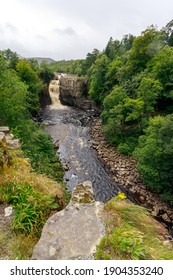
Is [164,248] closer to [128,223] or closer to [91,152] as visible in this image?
[128,223]

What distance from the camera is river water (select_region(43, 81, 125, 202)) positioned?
16.5 metres

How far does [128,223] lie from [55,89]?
46328mm

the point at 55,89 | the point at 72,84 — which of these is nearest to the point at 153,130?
the point at 72,84

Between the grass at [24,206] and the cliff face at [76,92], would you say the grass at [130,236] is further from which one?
the cliff face at [76,92]

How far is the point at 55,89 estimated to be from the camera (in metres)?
46.4

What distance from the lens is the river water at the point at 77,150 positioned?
16544 millimetres

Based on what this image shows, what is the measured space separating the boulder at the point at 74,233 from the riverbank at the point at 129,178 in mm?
11755

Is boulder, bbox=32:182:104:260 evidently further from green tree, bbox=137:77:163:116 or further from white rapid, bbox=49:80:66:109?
white rapid, bbox=49:80:66:109

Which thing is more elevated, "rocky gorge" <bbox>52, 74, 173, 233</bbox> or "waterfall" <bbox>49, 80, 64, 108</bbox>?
"waterfall" <bbox>49, 80, 64, 108</bbox>

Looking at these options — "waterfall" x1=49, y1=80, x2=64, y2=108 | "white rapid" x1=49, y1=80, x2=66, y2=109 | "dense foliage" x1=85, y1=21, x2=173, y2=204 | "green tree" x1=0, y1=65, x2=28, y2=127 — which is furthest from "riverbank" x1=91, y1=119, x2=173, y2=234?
"waterfall" x1=49, y1=80, x2=64, y2=108

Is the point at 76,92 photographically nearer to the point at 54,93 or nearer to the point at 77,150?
the point at 54,93

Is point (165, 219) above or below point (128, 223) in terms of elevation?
below

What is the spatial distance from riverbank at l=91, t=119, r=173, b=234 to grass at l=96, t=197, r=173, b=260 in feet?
37.7

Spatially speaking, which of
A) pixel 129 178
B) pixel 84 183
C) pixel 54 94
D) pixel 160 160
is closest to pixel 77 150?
pixel 129 178
